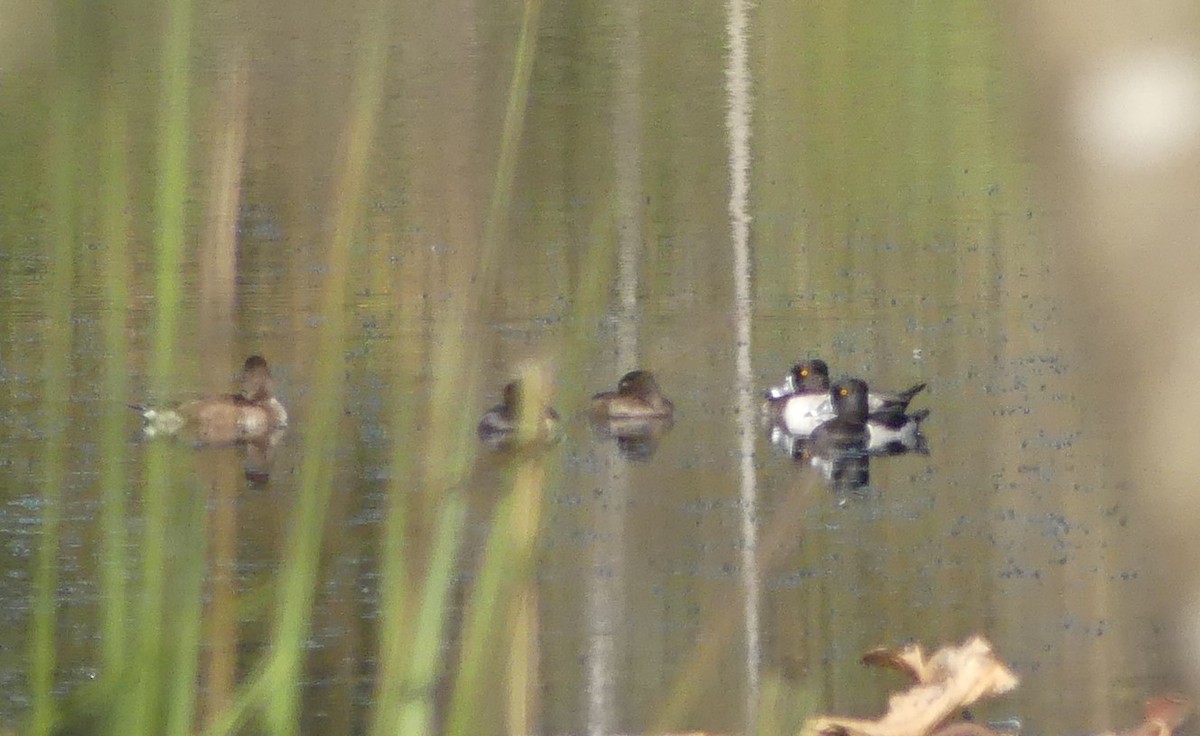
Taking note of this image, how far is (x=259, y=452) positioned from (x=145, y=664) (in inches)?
158

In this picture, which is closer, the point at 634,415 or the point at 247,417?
the point at 247,417

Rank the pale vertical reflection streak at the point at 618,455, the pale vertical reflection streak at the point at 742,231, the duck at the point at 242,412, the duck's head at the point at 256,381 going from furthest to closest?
the duck's head at the point at 256,381, the duck at the point at 242,412, the pale vertical reflection streak at the point at 742,231, the pale vertical reflection streak at the point at 618,455

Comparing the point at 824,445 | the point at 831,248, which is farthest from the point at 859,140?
the point at 824,445

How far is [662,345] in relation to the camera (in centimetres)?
578

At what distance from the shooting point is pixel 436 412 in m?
0.86

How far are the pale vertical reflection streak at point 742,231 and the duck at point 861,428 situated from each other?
0.26 m

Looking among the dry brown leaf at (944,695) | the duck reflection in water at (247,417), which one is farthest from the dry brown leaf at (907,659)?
the duck reflection in water at (247,417)

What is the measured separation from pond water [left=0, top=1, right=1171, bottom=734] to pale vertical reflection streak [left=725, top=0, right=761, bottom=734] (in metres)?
0.02

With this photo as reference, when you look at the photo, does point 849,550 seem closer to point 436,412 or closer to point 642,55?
point 436,412

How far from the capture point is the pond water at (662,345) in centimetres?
235

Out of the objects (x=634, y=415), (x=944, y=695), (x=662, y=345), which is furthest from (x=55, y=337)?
(x=662, y=345)

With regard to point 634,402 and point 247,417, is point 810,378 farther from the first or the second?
point 247,417

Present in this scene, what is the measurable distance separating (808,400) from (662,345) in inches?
22.5

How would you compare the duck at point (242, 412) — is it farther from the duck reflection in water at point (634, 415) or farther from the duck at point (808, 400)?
the duck at point (808, 400)
